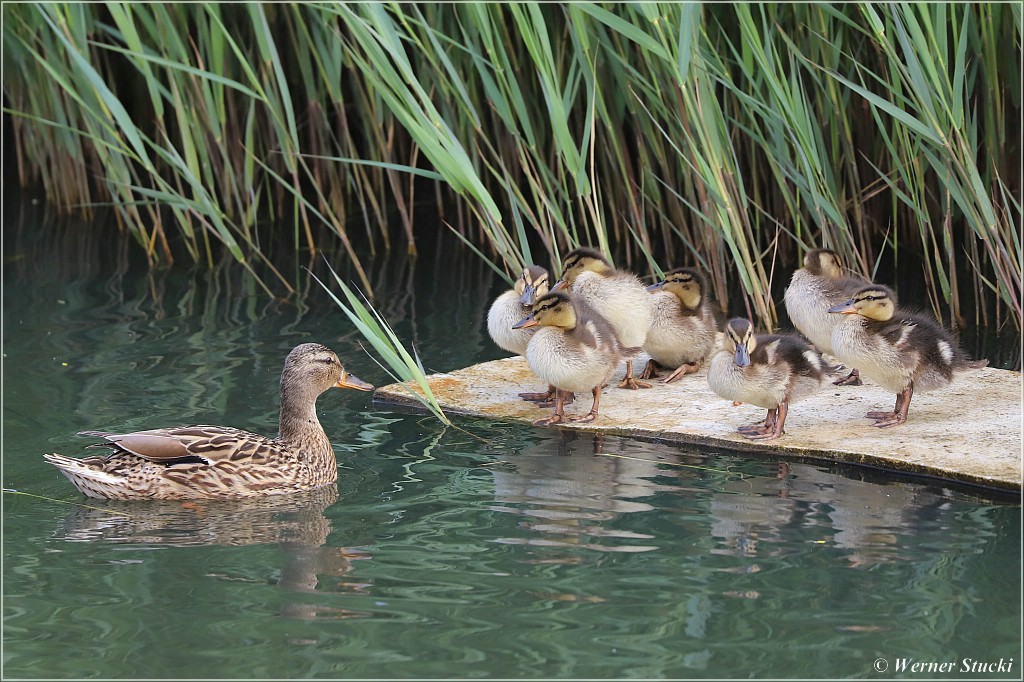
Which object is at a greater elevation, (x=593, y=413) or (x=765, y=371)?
(x=765, y=371)

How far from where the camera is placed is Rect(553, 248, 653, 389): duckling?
7.24 meters

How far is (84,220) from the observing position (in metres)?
12.2

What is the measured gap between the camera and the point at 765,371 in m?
6.37

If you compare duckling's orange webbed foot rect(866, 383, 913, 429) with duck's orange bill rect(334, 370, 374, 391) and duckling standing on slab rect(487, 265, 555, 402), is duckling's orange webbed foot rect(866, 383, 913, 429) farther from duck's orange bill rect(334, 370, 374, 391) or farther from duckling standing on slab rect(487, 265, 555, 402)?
duck's orange bill rect(334, 370, 374, 391)

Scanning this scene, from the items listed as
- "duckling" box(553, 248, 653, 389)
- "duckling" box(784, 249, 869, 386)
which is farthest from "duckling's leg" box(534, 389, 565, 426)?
"duckling" box(784, 249, 869, 386)

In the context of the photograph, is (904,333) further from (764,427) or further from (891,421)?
(764,427)

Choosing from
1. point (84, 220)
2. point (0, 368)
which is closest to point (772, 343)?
point (0, 368)

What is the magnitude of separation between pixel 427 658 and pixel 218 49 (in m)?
5.70

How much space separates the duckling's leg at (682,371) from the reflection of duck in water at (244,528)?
219 cm

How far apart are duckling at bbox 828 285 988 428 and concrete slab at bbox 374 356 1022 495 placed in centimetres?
20

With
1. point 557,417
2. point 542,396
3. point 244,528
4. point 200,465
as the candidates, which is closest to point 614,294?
point 542,396

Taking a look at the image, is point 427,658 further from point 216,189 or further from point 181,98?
point 216,189

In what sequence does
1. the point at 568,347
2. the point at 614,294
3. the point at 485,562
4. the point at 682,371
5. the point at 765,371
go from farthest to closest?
the point at 682,371
the point at 614,294
the point at 568,347
the point at 765,371
the point at 485,562

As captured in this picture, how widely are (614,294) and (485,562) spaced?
8.21 ft
